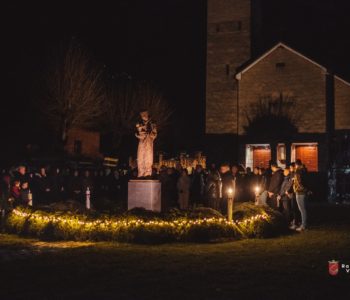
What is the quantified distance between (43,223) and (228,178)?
20.5 ft

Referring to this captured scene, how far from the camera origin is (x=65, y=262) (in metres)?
10.6

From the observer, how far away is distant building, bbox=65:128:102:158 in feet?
145

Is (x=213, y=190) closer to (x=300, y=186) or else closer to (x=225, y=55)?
(x=300, y=186)

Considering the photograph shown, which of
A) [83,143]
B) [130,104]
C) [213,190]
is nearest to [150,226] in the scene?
[213,190]

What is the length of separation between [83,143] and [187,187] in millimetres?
28315

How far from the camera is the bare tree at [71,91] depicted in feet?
118

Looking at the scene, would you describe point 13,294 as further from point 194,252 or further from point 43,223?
point 43,223

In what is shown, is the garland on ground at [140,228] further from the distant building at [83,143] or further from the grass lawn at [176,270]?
the distant building at [83,143]

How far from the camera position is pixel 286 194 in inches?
659

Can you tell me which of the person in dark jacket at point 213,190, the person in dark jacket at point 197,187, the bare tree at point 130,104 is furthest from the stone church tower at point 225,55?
the person in dark jacket at point 213,190


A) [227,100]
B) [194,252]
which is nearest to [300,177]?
[194,252]

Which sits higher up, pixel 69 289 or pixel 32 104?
pixel 32 104

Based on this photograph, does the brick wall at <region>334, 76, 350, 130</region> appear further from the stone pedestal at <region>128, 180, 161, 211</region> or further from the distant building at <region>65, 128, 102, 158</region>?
the distant building at <region>65, 128, 102, 158</region>

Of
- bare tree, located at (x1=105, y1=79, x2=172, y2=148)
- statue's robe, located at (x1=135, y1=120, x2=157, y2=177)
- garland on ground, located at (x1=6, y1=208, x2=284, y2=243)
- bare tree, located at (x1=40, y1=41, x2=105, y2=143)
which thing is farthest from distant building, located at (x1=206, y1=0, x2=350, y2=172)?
garland on ground, located at (x1=6, y1=208, x2=284, y2=243)
